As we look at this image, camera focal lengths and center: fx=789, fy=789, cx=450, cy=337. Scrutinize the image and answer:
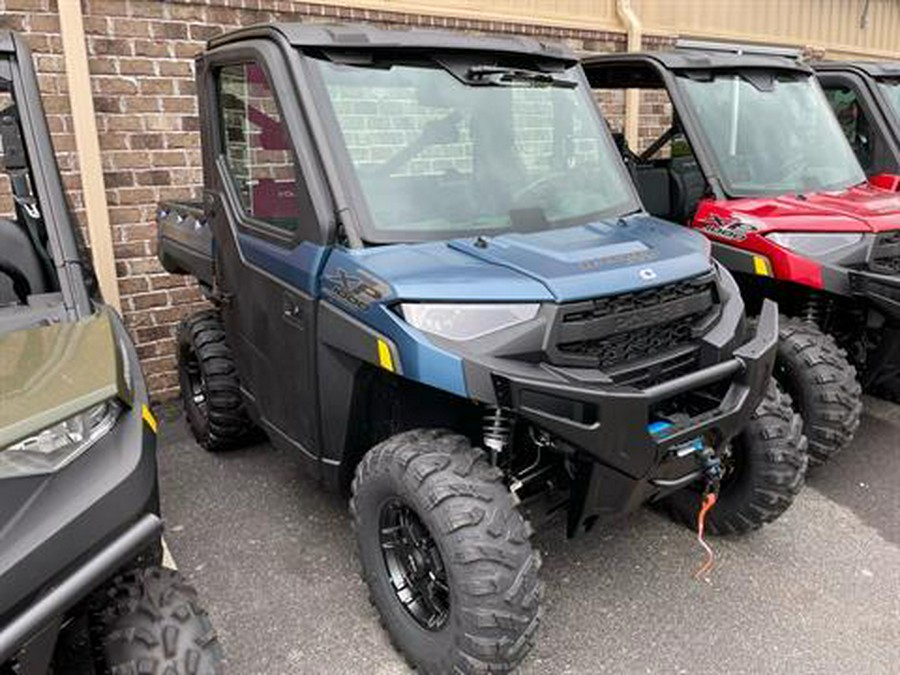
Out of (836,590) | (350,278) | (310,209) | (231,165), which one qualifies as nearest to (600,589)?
Result: (836,590)

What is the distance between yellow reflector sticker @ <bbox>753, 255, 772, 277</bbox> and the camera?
3734mm

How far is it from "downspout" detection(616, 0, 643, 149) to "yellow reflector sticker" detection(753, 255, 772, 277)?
11.5 feet

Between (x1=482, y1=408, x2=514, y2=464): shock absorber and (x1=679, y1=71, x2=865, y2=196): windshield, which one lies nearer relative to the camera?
(x1=482, y1=408, x2=514, y2=464): shock absorber

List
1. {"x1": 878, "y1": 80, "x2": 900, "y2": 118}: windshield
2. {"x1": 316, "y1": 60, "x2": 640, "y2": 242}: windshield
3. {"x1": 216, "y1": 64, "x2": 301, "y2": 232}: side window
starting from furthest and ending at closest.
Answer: {"x1": 878, "y1": 80, "x2": 900, "y2": 118}: windshield, {"x1": 216, "y1": 64, "x2": 301, "y2": 232}: side window, {"x1": 316, "y1": 60, "x2": 640, "y2": 242}: windshield

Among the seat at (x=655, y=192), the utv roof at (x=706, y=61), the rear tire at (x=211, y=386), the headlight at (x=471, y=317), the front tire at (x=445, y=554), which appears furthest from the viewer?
the seat at (x=655, y=192)

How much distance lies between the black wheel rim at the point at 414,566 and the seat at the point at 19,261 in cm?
136

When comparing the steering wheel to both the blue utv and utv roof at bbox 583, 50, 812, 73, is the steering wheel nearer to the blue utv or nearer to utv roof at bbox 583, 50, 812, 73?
the blue utv

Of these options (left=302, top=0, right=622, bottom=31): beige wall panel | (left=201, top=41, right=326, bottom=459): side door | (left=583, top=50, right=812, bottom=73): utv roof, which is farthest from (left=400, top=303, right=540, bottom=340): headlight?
(left=302, top=0, right=622, bottom=31): beige wall panel

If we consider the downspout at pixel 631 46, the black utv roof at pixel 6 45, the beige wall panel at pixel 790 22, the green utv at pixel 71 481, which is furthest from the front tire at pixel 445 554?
the beige wall panel at pixel 790 22

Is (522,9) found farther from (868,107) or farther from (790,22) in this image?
(790,22)

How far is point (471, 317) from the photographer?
240 cm

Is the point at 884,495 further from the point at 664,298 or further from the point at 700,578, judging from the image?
the point at 664,298

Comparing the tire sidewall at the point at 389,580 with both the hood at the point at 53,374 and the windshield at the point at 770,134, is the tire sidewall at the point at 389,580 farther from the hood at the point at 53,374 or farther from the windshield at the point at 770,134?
the windshield at the point at 770,134

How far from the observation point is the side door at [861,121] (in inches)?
201
